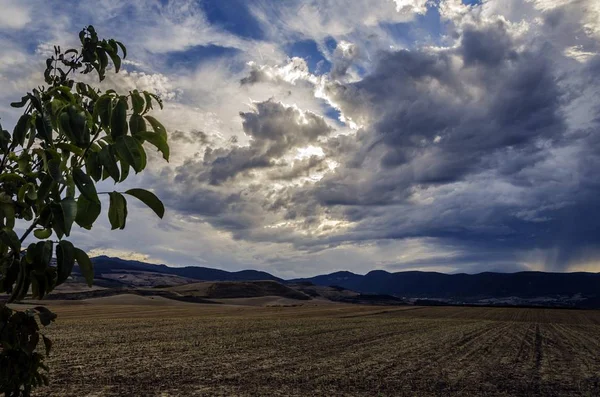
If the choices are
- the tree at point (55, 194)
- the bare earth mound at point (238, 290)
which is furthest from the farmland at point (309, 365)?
the bare earth mound at point (238, 290)

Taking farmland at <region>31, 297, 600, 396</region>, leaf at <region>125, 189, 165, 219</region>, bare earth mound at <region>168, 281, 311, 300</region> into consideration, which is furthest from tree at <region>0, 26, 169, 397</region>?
bare earth mound at <region>168, 281, 311, 300</region>

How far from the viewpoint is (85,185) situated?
197 centimetres

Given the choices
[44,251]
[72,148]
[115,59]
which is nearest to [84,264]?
[44,251]

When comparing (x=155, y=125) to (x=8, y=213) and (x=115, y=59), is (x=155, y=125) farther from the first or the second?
(x=115, y=59)

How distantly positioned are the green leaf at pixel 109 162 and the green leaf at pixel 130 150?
5 cm

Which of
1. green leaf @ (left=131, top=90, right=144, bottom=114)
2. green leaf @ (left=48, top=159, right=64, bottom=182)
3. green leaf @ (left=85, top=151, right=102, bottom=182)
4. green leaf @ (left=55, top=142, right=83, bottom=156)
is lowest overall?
green leaf @ (left=48, top=159, right=64, bottom=182)

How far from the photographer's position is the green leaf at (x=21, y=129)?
235cm

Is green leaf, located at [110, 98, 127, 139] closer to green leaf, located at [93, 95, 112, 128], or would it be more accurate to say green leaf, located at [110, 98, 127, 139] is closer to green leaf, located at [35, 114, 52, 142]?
green leaf, located at [93, 95, 112, 128]

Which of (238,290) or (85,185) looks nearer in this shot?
(85,185)

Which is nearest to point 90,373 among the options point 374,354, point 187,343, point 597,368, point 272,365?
point 272,365

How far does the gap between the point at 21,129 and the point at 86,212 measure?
0.66m

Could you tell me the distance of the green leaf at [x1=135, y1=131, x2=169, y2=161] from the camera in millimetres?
2109

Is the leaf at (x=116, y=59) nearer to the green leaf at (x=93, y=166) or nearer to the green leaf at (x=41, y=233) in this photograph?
the green leaf at (x=93, y=166)

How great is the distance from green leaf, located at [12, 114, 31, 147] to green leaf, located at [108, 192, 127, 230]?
2.23 feet
